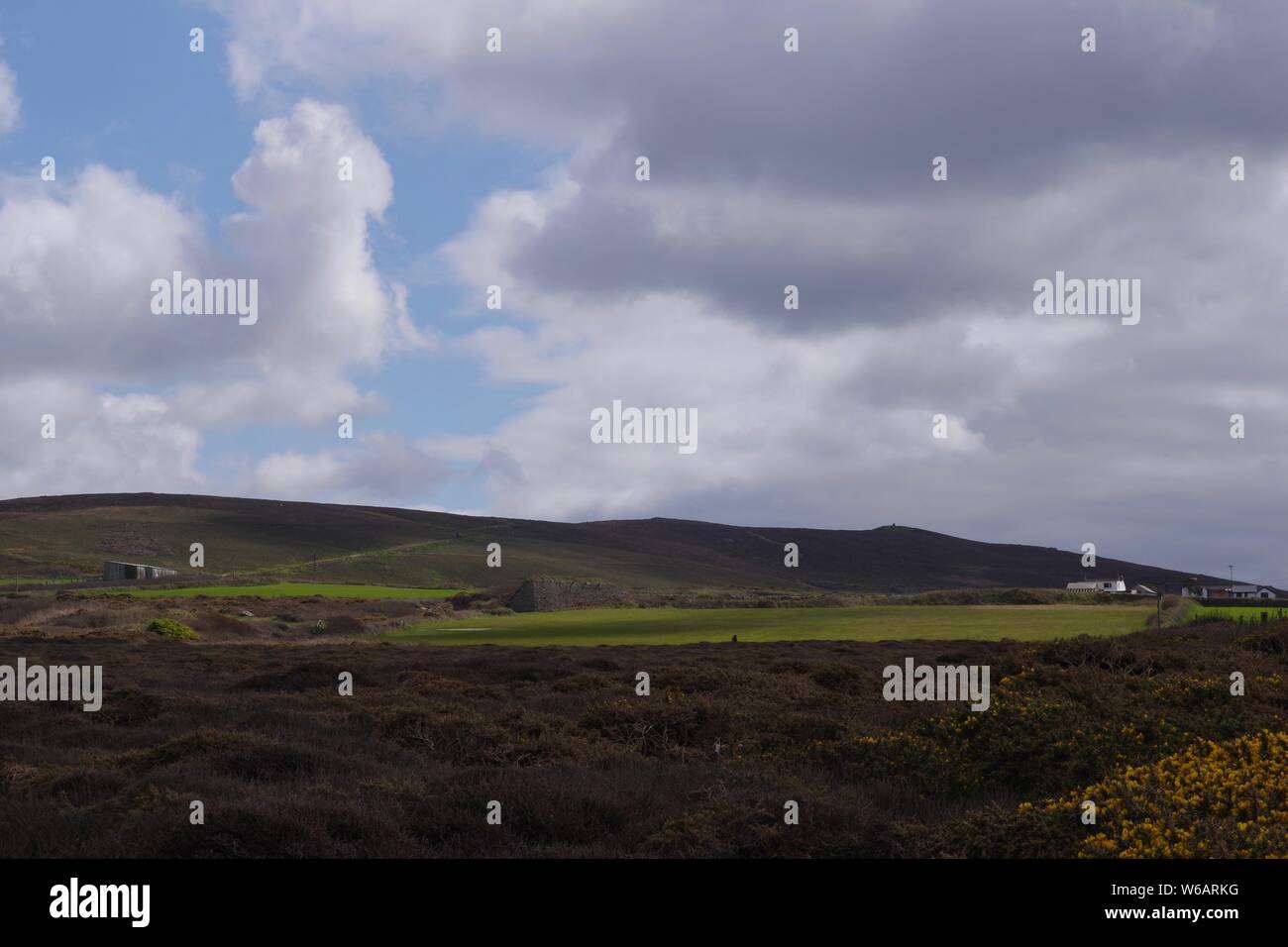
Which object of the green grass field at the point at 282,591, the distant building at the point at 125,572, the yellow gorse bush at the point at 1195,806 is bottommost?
the green grass field at the point at 282,591

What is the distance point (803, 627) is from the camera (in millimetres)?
59688

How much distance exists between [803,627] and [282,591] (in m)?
66.6

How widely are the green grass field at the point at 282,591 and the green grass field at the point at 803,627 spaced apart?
31.1m

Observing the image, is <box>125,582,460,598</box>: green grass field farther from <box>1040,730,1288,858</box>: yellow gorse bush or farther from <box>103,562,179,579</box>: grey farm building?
<box>1040,730,1288,858</box>: yellow gorse bush

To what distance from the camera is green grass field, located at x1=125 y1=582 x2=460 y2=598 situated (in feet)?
320

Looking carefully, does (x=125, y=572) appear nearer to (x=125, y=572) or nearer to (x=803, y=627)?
(x=125, y=572)

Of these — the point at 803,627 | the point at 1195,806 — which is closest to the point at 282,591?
the point at 803,627

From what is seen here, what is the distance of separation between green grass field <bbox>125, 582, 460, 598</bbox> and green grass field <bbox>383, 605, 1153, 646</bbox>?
3106 cm

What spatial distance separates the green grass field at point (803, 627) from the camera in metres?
51.7

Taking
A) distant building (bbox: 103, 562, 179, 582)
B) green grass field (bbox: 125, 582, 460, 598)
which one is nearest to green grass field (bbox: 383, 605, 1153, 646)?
green grass field (bbox: 125, 582, 460, 598)

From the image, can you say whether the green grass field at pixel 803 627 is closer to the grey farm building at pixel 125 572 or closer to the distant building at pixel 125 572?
the distant building at pixel 125 572

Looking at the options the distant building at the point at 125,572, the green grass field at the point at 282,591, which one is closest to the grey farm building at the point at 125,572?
the distant building at the point at 125,572
